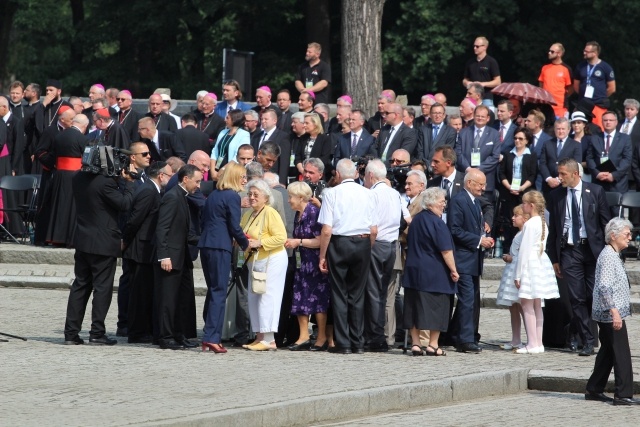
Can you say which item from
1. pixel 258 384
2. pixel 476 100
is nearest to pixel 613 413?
pixel 258 384

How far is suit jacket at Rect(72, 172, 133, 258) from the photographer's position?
14.5 metres

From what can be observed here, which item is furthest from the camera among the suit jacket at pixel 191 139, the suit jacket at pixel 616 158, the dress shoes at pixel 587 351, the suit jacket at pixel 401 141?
the suit jacket at pixel 191 139

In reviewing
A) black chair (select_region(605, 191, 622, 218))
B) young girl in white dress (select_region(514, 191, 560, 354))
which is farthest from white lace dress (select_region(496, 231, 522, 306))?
black chair (select_region(605, 191, 622, 218))

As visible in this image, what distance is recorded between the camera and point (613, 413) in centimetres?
1220

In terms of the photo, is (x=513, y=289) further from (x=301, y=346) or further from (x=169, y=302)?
(x=169, y=302)

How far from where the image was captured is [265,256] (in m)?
14.6

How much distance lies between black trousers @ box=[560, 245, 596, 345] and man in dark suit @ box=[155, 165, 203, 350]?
3.96m

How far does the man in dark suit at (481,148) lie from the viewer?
20.4m

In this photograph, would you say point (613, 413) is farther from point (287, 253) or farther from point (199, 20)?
point (199, 20)

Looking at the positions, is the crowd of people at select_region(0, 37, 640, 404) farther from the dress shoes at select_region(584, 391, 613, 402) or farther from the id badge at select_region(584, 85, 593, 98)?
the id badge at select_region(584, 85, 593, 98)

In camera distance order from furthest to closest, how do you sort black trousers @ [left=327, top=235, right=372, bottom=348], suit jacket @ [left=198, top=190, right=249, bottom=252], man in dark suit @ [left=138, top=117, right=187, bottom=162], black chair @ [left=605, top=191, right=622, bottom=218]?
man in dark suit @ [left=138, top=117, right=187, bottom=162]
black chair @ [left=605, top=191, right=622, bottom=218]
black trousers @ [left=327, top=235, right=372, bottom=348]
suit jacket @ [left=198, top=190, right=249, bottom=252]

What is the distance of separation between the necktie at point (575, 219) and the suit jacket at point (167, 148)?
7.17m

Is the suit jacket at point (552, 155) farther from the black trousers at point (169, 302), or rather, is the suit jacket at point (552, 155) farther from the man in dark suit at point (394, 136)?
the black trousers at point (169, 302)

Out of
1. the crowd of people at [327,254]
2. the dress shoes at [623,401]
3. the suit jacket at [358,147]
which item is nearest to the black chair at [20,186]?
the suit jacket at [358,147]
